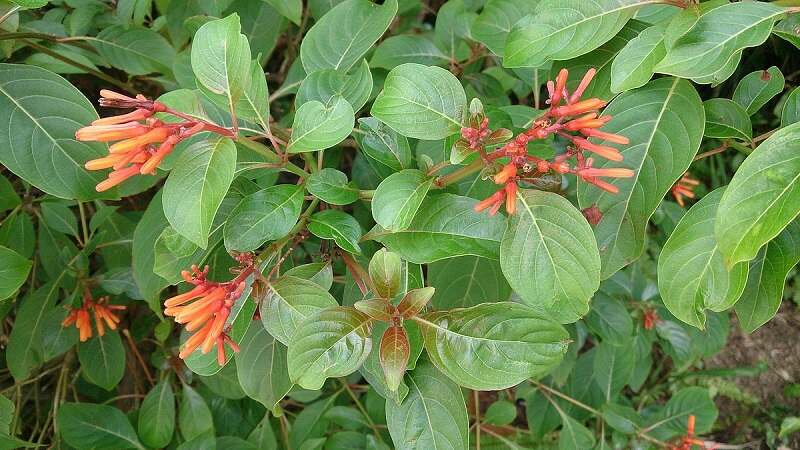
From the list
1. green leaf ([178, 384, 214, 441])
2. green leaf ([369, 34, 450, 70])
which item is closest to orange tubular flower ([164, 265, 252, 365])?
green leaf ([369, 34, 450, 70])

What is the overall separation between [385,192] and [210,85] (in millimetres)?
288

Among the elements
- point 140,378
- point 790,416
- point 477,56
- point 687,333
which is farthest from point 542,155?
point 790,416

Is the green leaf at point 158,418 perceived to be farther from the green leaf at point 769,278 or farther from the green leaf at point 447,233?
the green leaf at point 769,278

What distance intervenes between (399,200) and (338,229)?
145 millimetres

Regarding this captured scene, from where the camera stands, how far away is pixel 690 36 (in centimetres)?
86

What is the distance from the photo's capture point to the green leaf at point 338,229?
918 millimetres

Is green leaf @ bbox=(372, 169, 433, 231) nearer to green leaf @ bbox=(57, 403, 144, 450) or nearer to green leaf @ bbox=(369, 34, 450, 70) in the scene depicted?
green leaf @ bbox=(369, 34, 450, 70)

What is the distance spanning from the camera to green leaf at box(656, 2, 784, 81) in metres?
0.83

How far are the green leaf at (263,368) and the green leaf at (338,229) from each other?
25 cm

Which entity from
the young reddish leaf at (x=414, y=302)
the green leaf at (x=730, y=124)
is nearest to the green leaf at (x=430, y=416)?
the young reddish leaf at (x=414, y=302)

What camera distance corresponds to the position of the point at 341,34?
3.91 feet

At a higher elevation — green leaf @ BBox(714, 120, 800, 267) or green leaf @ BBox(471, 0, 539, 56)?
green leaf @ BBox(471, 0, 539, 56)

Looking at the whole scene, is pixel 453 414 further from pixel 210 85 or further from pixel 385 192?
pixel 210 85

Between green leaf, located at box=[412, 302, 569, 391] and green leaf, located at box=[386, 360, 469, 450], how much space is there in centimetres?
6
